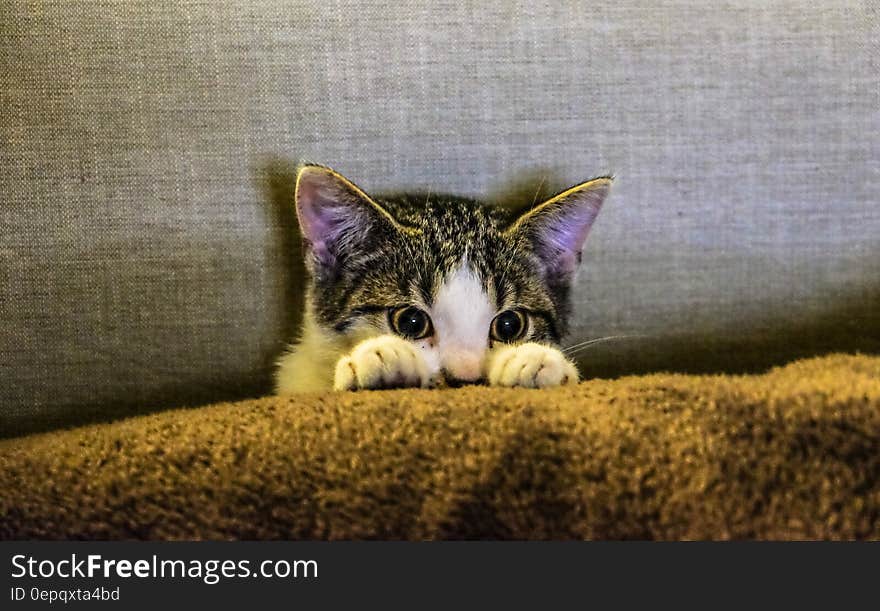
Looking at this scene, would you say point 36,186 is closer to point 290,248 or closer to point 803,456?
point 290,248

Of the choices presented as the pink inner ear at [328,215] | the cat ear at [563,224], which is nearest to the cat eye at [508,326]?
the cat ear at [563,224]

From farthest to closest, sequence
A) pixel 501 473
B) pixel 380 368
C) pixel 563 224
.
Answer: pixel 563 224 → pixel 380 368 → pixel 501 473

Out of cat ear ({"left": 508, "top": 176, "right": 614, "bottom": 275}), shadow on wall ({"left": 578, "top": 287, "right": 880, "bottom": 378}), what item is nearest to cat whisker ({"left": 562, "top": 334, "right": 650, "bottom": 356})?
shadow on wall ({"left": 578, "top": 287, "right": 880, "bottom": 378})

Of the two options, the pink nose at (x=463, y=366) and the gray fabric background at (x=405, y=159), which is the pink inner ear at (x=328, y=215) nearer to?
the gray fabric background at (x=405, y=159)

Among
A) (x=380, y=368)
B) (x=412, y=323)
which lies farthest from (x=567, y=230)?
(x=380, y=368)

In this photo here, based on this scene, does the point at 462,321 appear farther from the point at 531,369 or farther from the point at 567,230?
the point at 567,230

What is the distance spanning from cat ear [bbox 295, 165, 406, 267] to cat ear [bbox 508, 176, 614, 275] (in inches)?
8.1

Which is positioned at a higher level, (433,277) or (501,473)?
(433,277)

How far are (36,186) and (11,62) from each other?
0.18 m

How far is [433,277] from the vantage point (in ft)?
3.37

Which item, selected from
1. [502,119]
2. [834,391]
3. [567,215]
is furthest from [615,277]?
[834,391]

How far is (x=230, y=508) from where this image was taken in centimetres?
69

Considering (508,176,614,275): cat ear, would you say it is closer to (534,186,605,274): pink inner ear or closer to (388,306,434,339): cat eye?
(534,186,605,274): pink inner ear

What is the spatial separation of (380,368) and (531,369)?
18cm
